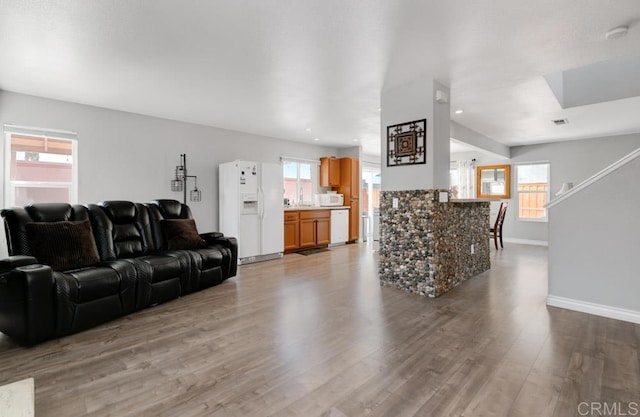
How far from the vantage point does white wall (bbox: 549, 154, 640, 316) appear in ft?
9.61

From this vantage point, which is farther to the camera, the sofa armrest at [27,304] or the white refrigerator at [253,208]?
the white refrigerator at [253,208]

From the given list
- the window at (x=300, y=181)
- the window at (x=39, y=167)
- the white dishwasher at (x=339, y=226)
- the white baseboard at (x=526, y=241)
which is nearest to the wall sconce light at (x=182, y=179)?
the window at (x=39, y=167)

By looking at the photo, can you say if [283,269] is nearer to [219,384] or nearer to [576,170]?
[219,384]

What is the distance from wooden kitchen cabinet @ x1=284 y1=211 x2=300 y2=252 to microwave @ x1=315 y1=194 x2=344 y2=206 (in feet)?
3.45

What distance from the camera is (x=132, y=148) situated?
493 centimetres

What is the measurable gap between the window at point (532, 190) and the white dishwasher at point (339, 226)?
4328 millimetres

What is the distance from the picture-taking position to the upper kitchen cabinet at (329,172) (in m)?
7.83

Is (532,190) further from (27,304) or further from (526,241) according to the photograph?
(27,304)

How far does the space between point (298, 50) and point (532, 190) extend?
7359 mm

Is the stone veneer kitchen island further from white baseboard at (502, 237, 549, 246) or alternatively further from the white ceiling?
white baseboard at (502, 237, 549, 246)

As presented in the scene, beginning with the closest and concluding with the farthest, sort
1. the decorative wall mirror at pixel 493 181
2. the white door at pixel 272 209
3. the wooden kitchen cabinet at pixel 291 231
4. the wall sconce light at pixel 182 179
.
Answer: the wall sconce light at pixel 182 179, the white door at pixel 272 209, the wooden kitchen cabinet at pixel 291 231, the decorative wall mirror at pixel 493 181

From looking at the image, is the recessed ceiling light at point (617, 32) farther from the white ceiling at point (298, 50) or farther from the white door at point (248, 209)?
the white door at point (248, 209)

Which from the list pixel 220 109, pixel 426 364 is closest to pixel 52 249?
pixel 220 109

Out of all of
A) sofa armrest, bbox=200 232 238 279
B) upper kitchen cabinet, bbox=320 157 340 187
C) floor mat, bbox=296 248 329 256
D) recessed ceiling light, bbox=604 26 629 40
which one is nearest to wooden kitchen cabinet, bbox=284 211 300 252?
floor mat, bbox=296 248 329 256
